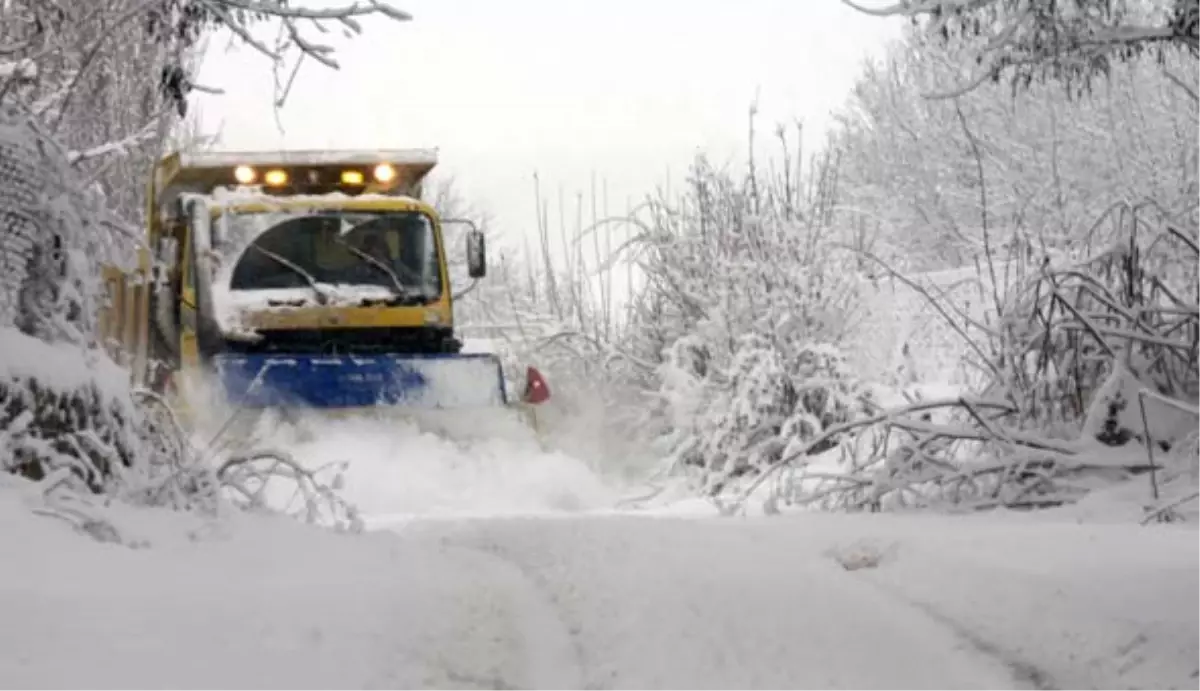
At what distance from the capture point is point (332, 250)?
12250 mm

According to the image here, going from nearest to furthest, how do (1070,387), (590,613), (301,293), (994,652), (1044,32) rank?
(994,652), (590,613), (1044,32), (1070,387), (301,293)

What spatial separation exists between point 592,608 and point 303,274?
686cm

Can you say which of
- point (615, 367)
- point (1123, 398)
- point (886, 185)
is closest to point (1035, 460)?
point (1123, 398)

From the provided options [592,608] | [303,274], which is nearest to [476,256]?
[303,274]

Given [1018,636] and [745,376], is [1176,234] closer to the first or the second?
[1018,636]

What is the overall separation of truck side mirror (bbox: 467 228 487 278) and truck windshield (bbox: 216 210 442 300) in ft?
0.88

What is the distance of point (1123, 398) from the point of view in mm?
8938

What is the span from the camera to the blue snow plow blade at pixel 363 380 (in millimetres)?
10938

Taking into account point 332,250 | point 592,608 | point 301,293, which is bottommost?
point 592,608

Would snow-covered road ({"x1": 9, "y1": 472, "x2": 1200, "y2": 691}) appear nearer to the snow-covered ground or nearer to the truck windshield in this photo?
the snow-covered ground

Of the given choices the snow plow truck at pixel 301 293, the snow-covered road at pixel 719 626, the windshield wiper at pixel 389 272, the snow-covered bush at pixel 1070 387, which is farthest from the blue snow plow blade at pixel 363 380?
the snow-covered road at pixel 719 626

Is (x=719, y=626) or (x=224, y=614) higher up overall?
(x=224, y=614)

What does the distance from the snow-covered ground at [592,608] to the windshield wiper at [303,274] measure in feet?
15.7

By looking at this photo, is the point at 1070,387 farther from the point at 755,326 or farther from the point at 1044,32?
the point at 755,326
